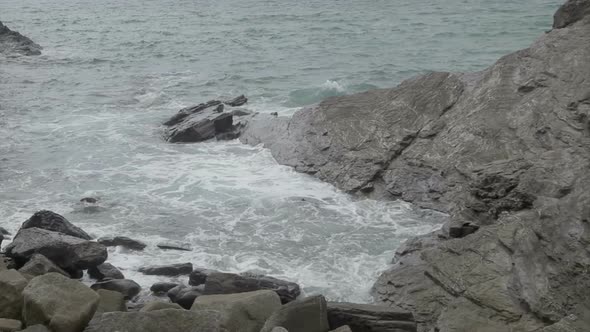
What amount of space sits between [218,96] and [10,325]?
17456 millimetres

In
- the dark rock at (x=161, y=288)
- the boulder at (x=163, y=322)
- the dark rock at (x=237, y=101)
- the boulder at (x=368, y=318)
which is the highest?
the boulder at (x=163, y=322)

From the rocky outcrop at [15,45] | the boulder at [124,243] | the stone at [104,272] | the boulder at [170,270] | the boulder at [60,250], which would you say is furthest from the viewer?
the rocky outcrop at [15,45]

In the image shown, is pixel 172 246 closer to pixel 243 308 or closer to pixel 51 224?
pixel 51 224

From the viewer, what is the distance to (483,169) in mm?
10172

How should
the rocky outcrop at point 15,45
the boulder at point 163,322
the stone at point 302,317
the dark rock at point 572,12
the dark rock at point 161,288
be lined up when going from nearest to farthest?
the boulder at point 163,322 < the stone at point 302,317 < the dark rock at point 161,288 < the dark rock at point 572,12 < the rocky outcrop at point 15,45

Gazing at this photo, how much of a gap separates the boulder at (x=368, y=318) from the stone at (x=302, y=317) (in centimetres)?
29

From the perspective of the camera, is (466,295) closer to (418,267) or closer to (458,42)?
(418,267)

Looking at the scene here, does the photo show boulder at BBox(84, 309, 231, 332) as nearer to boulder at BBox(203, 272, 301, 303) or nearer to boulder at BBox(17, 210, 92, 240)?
boulder at BBox(203, 272, 301, 303)

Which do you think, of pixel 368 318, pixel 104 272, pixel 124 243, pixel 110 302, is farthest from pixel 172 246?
pixel 368 318

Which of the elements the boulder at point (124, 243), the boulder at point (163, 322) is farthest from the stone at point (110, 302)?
the boulder at point (124, 243)

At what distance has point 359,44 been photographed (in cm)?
3416

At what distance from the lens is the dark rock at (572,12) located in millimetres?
15195

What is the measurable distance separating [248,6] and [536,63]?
4222 centimetres

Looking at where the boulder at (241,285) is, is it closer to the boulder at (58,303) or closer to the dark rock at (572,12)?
the boulder at (58,303)
